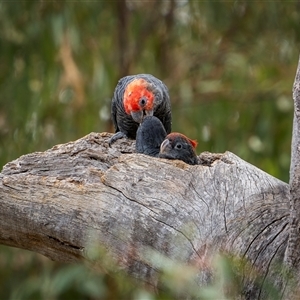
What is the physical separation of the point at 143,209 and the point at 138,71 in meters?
3.70

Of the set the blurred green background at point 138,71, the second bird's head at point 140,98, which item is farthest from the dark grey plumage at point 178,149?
the blurred green background at point 138,71

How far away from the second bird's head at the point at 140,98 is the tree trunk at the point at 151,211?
4.50ft

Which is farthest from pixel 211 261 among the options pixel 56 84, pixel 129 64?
pixel 129 64

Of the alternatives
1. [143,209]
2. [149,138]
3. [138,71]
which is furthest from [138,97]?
[138,71]

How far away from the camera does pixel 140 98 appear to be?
4.30 metres

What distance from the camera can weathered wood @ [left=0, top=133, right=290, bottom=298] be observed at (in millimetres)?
2418

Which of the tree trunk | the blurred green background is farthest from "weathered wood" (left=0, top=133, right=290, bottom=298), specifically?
the blurred green background

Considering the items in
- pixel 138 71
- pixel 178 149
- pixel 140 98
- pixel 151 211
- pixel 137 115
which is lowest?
pixel 151 211

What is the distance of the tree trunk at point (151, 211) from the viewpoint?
2.36m

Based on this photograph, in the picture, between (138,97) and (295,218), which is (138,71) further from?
(295,218)

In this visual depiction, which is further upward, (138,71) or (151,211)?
(138,71)

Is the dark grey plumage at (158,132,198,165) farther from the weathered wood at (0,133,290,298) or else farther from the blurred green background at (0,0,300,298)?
the blurred green background at (0,0,300,298)

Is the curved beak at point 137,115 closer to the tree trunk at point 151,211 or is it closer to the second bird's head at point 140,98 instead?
the second bird's head at point 140,98

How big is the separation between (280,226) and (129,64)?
12.5 ft
